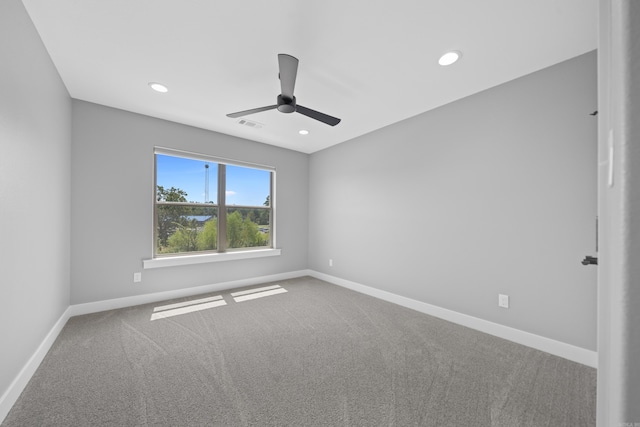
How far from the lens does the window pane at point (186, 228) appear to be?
11.6 feet

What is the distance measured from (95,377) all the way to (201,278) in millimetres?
1934

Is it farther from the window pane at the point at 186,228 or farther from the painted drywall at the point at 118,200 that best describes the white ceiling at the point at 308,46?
the window pane at the point at 186,228

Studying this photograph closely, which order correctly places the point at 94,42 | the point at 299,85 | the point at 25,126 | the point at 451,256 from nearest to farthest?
the point at 25,126, the point at 94,42, the point at 299,85, the point at 451,256

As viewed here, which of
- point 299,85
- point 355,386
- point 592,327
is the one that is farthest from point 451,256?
point 299,85

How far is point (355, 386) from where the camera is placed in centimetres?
176

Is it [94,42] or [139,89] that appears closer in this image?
[94,42]

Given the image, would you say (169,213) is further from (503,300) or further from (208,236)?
(503,300)

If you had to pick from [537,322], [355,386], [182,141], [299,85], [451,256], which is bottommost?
[355,386]

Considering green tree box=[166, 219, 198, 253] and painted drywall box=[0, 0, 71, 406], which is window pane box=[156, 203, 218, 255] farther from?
painted drywall box=[0, 0, 71, 406]

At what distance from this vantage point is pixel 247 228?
4.39 m

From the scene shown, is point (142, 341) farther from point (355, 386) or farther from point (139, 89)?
point (139, 89)

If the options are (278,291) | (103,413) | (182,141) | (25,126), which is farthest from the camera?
(278,291)

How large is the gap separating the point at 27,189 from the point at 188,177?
6.59 ft

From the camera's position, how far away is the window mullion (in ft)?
13.1
